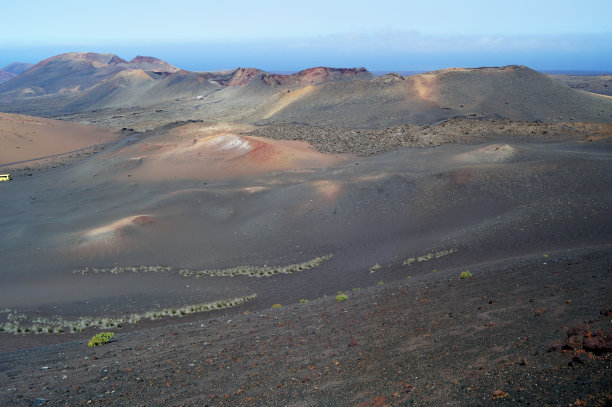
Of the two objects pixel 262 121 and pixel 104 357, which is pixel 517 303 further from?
pixel 262 121

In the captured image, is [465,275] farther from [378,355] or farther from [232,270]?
[232,270]

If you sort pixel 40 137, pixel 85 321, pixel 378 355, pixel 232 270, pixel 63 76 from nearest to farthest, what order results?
pixel 378 355, pixel 85 321, pixel 232 270, pixel 40 137, pixel 63 76

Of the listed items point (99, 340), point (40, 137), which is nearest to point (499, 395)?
point (99, 340)

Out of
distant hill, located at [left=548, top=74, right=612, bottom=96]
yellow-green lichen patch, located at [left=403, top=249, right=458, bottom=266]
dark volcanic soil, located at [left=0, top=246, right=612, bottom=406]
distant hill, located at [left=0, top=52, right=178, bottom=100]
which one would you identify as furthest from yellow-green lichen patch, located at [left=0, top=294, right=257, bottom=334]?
distant hill, located at [left=0, top=52, right=178, bottom=100]

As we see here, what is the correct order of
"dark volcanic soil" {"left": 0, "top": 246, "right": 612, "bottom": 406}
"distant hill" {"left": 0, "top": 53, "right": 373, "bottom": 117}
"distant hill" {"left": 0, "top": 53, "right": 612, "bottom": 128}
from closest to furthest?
1. "dark volcanic soil" {"left": 0, "top": 246, "right": 612, "bottom": 406}
2. "distant hill" {"left": 0, "top": 53, "right": 612, "bottom": 128}
3. "distant hill" {"left": 0, "top": 53, "right": 373, "bottom": 117}

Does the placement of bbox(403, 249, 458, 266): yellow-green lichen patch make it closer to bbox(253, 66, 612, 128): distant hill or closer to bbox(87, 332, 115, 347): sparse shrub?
bbox(87, 332, 115, 347): sparse shrub

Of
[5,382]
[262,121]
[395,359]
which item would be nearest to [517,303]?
[395,359]

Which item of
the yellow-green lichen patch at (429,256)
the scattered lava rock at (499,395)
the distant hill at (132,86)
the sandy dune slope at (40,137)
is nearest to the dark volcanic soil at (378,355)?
the scattered lava rock at (499,395)

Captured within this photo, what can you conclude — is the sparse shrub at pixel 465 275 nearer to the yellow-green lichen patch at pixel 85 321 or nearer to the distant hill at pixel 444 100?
the yellow-green lichen patch at pixel 85 321
